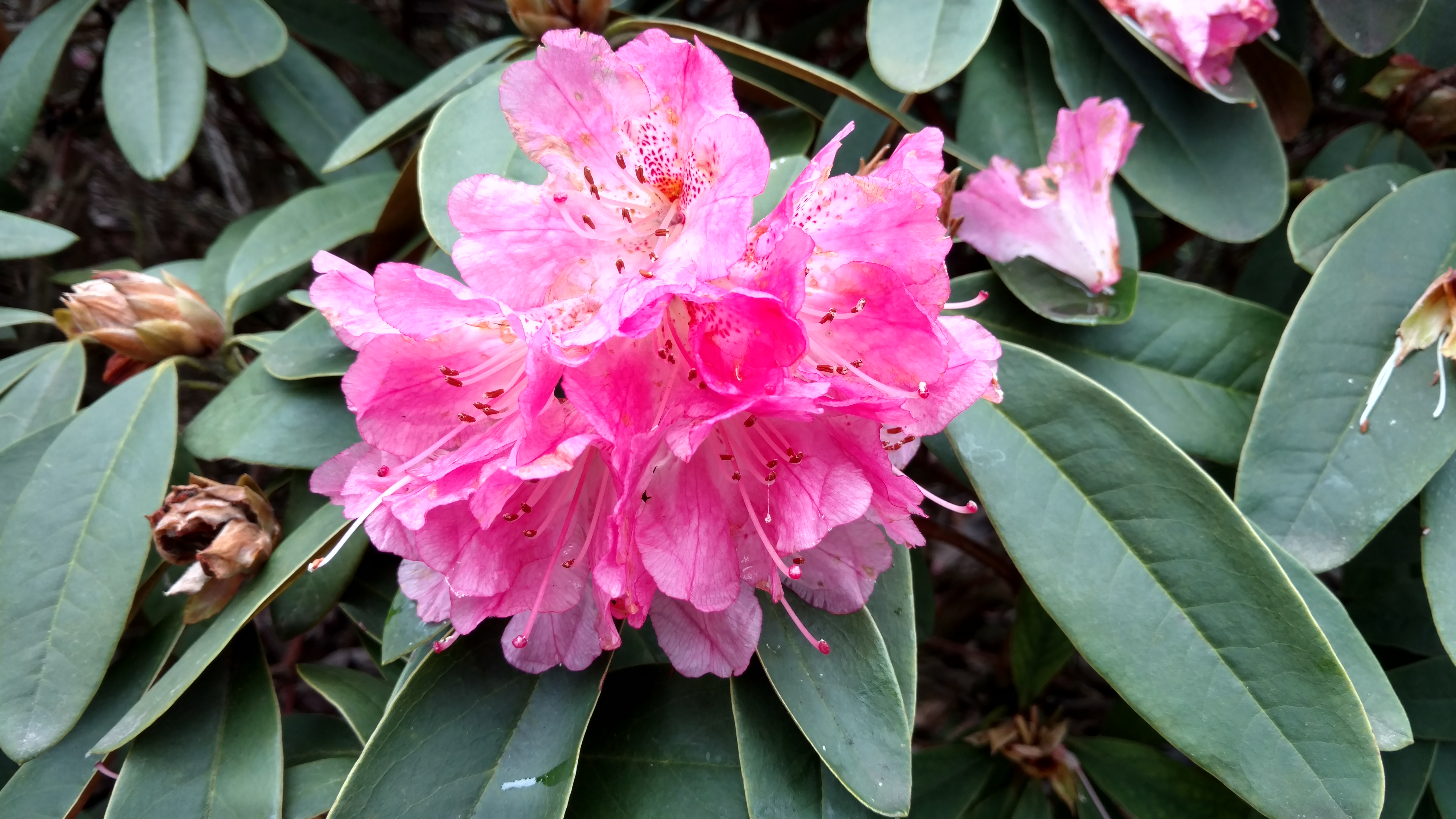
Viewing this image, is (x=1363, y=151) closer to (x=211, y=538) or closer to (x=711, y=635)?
(x=711, y=635)

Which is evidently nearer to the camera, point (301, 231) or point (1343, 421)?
point (1343, 421)

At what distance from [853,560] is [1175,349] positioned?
43 centimetres

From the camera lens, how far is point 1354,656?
27.8 inches

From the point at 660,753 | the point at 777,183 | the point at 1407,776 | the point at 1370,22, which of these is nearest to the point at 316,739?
the point at 660,753

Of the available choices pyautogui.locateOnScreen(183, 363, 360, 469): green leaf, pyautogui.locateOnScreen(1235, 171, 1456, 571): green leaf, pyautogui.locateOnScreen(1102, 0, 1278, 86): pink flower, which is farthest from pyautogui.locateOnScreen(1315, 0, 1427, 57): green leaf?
pyautogui.locateOnScreen(183, 363, 360, 469): green leaf

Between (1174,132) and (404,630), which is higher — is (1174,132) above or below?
above

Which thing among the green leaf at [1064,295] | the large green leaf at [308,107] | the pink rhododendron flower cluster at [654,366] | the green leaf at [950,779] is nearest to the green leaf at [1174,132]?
the green leaf at [1064,295]

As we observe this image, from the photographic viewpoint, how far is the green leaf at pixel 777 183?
82 cm

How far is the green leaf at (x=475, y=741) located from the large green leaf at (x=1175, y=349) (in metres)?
0.55

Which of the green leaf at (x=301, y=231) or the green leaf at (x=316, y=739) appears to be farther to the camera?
the green leaf at (x=301, y=231)

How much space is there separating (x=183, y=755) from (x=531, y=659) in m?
0.37

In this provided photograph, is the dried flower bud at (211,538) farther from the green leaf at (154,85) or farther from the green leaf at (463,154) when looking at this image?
the green leaf at (154,85)

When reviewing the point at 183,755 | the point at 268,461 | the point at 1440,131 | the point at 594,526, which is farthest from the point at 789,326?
the point at 1440,131

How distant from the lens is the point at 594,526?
64 cm
